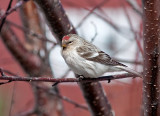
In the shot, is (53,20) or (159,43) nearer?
(159,43)

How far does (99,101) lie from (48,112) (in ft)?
3.14

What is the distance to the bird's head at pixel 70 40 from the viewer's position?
2544 mm

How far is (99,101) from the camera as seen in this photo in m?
2.56

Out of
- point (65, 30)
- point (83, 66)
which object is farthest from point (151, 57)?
point (83, 66)

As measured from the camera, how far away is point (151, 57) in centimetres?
155

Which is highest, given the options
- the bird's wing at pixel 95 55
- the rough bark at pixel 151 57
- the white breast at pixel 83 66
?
the bird's wing at pixel 95 55

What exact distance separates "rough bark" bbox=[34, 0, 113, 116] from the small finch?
0.24 ft

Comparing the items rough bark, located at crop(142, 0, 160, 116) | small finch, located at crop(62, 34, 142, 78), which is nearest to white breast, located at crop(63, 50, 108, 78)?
small finch, located at crop(62, 34, 142, 78)

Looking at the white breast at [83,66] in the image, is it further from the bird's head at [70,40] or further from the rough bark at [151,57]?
the rough bark at [151,57]

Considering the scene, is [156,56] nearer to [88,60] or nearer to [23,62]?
[88,60]

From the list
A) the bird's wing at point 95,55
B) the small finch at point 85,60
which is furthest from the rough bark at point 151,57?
the bird's wing at point 95,55

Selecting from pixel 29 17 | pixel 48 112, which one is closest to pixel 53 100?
pixel 48 112

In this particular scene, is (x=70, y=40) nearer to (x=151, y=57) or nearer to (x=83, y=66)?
(x=83, y=66)

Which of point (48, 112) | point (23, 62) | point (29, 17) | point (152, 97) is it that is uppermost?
point (29, 17)
